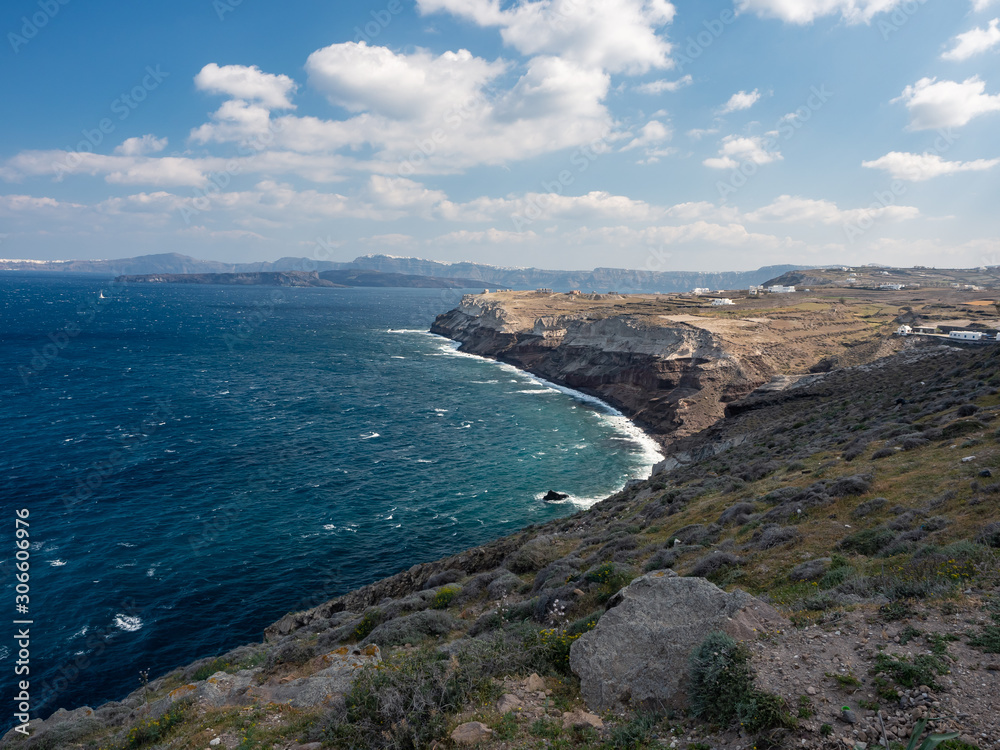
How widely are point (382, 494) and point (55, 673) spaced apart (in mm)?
21540

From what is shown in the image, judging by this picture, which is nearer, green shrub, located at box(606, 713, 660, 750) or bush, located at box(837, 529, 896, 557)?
green shrub, located at box(606, 713, 660, 750)

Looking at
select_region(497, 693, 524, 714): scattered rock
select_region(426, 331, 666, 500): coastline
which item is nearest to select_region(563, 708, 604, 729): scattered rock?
select_region(497, 693, 524, 714): scattered rock

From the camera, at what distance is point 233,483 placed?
41000 mm

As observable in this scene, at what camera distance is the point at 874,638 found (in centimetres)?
859

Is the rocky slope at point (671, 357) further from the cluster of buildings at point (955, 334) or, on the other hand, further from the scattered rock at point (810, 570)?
the scattered rock at point (810, 570)

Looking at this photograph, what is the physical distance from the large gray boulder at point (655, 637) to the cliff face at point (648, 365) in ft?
161

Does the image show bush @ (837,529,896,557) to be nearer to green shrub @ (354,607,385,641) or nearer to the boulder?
the boulder

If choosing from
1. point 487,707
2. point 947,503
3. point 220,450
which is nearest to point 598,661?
point 487,707

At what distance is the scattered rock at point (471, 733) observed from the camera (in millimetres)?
8297

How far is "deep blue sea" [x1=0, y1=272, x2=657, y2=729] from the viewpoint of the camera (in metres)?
26.2

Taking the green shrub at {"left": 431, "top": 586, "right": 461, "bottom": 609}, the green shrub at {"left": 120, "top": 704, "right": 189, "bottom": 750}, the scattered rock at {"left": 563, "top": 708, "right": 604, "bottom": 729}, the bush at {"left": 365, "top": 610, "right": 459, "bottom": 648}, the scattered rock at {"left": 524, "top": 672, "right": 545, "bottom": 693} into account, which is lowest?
the green shrub at {"left": 431, "top": 586, "right": 461, "bottom": 609}

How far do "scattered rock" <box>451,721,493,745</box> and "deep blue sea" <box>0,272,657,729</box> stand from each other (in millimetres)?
22073

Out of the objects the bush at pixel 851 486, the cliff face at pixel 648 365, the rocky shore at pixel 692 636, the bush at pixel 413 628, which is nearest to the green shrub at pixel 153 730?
the rocky shore at pixel 692 636

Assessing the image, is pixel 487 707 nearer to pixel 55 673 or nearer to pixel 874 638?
pixel 874 638
